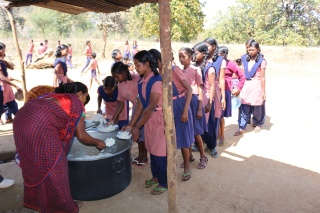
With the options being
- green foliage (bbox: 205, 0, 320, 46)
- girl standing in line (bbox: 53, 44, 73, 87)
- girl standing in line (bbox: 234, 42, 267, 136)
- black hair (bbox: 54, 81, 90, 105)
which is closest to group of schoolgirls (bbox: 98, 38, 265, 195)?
girl standing in line (bbox: 234, 42, 267, 136)

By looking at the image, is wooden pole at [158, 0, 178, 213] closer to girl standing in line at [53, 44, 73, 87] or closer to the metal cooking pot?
the metal cooking pot

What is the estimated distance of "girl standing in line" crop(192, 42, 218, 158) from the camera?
11.3 feet

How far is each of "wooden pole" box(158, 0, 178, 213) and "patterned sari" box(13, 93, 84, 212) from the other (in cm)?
74

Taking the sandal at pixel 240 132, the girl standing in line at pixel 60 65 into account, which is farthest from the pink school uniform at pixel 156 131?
the girl standing in line at pixel 60 65

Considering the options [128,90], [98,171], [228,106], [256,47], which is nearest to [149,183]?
[98,171]

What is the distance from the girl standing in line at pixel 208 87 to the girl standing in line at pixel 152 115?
105cm

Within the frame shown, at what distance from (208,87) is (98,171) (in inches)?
78.0

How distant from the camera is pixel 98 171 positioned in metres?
2.62

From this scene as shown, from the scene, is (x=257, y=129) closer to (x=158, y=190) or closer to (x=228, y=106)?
(x=228, y=106)

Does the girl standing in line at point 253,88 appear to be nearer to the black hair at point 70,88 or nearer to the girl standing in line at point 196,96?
the girl standing in line at point 196,96

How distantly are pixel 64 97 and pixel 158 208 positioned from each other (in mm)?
1454

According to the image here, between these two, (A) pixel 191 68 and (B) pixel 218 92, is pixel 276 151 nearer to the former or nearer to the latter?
(B) pixel 218 92

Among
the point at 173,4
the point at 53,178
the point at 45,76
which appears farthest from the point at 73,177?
the point at 173,4

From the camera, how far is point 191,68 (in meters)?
3.31
